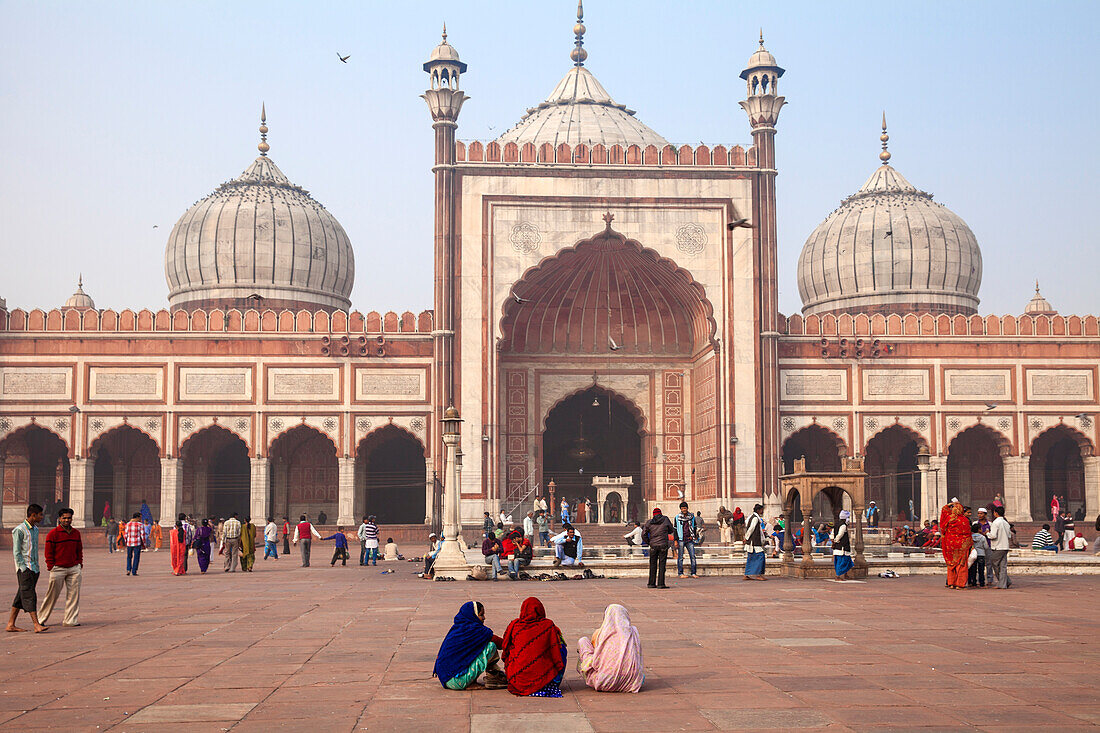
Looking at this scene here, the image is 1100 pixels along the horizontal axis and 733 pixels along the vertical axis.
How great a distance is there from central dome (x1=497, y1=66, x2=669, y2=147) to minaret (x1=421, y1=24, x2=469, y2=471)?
12.8 feet

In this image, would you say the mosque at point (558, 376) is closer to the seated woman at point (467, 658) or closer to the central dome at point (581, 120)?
the central dome at point (581, 120)

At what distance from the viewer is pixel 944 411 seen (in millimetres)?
30891

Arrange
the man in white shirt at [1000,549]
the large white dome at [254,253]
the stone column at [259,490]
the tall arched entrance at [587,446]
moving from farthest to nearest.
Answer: the large white dome at [254,253] < the tall arched entrance at [587,446] < the stone column at [259,490] < the man in white shirt at [1000,549]

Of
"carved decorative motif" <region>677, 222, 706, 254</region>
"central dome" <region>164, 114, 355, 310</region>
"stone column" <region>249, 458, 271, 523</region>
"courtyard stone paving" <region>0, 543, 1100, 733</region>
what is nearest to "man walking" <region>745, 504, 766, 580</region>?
"courtyard stone paving" <region>0, 543, 1100, 733</region>

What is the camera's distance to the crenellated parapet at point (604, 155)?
30344 mm

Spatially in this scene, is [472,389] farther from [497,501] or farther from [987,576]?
[987,576]

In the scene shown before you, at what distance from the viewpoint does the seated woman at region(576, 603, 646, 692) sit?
21.9ft

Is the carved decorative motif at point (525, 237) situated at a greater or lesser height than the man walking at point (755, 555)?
greater

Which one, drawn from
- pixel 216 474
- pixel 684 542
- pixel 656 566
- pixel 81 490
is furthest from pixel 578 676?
pixel 216 474

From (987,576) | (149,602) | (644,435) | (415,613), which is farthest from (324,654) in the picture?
(644,435)

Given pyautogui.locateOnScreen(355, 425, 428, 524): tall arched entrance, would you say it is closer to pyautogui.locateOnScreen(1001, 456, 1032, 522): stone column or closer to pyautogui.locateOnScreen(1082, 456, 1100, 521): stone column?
pyautogui.locateOnScreen(1001, 456, 1032, 522): stone column

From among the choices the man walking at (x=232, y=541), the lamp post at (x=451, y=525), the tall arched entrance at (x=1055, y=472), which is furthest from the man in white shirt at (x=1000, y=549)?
the tall arched entrance at (x=1055, y=472)

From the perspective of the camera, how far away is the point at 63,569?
33.8ft

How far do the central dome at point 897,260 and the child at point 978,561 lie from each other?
2332 cm
